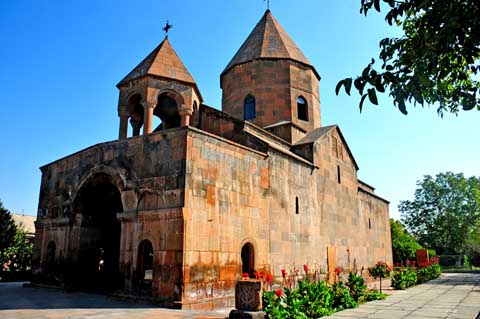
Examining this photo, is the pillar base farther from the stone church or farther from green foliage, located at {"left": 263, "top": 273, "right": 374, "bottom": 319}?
the stone church

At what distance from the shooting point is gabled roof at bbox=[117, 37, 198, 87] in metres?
9.48

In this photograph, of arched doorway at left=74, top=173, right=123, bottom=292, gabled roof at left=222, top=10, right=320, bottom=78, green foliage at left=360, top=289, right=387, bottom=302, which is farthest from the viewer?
gabled roof at left=222, top=10, right=320, bottom=78

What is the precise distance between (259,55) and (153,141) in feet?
25.1

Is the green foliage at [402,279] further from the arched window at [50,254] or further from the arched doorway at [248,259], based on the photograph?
the arched window at [50,254]

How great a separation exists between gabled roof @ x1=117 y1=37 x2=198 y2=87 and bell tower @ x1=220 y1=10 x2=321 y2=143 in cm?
441

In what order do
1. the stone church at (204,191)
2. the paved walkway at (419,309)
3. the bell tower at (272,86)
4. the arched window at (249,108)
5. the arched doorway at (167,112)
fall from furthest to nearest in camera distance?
the arched window at (249,108) → the bell tower at (272,86) → the arched doorway at (167,112) → the stone church at (204,191) → the paved walkway at (419,309)

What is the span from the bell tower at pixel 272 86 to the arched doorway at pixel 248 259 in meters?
5.44

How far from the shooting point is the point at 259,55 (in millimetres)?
14289

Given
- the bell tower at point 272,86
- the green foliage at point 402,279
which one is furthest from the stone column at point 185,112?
the green foliage at point 402,279

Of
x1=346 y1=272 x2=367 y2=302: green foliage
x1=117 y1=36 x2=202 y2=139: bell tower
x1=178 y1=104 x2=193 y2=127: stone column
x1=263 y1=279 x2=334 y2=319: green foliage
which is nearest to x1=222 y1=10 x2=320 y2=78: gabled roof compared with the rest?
x1=117 y1=36 x2=202 y2=139: bell tower

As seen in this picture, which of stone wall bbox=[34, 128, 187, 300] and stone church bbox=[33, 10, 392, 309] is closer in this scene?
stone wall bbox=[34, 128, 187, 300]

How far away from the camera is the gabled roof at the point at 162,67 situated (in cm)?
948

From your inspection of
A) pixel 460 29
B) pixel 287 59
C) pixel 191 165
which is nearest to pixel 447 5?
pixel 460 29

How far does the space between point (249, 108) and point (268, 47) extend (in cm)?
269
